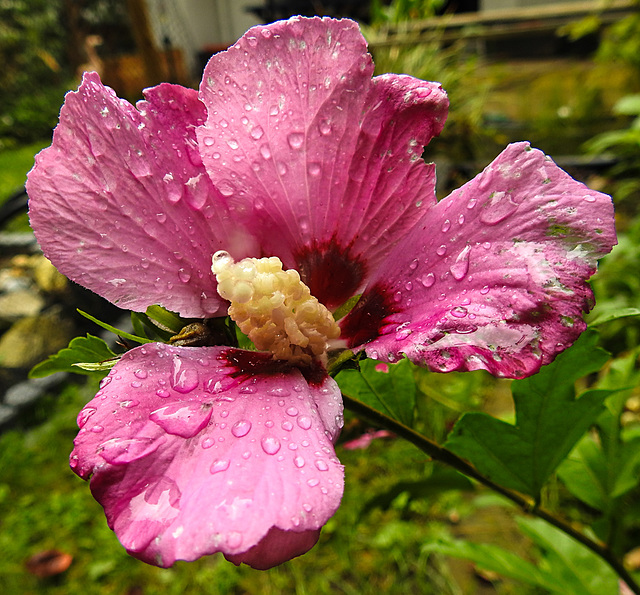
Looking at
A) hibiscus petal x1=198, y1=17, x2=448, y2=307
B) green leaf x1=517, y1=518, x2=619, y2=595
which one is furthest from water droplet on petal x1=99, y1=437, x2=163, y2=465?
green leaf x1=517, y1=518, x2=619, y2=595

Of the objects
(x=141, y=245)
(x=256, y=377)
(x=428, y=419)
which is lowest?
(x=428, y=419)

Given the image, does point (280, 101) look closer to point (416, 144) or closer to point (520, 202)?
point (416, 144)

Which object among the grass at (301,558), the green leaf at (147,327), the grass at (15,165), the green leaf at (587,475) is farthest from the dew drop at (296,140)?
the grass at (15,165)

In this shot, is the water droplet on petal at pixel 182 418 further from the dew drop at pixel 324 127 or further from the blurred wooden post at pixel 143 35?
the blurred wooden post at pixel 143 35

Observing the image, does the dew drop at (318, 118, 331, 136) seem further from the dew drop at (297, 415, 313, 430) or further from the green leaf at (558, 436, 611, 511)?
the green leaf at (558, 436, 611, 511)

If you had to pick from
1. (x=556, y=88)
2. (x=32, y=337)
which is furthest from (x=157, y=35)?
(x=32, y=337)

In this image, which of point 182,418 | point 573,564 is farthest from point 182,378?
point 573,564
